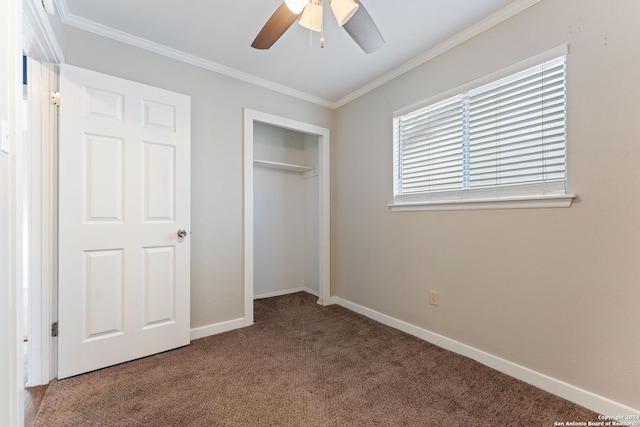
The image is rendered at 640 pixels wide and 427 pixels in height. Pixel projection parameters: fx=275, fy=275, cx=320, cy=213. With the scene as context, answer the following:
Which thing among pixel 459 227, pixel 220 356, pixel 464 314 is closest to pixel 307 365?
pixel 220 356

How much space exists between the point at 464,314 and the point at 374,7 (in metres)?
2.23

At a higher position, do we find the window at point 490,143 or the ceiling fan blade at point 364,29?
the ceiling fan blade at point 364,29

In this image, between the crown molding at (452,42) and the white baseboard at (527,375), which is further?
the crown molding at (452,42)

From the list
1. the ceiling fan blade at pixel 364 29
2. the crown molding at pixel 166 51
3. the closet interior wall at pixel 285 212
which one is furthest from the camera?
the closet interior wall at pixel 285 212

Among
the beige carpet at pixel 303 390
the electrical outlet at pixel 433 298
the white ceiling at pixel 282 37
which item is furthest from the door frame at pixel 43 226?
the electrical outlet at pixel 433 298

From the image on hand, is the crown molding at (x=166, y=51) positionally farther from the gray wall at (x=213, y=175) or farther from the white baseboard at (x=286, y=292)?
the white baseboard at (x=286, y=292)

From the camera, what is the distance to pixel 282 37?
2.08 meters

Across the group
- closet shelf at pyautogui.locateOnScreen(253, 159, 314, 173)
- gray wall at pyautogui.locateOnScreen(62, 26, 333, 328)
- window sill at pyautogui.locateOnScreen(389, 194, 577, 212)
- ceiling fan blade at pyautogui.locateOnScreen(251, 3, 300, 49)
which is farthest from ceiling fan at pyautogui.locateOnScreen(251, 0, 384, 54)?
closet shelf at pyautogui.locateOnScreen(253, 159, 314, 173)

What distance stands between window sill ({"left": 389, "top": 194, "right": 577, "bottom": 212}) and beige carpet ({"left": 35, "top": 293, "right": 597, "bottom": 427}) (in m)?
1.10

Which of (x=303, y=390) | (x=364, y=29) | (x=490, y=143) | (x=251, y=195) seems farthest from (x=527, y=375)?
(x=251, y=195)

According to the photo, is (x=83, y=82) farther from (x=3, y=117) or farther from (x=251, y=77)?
(x=251, y=77)

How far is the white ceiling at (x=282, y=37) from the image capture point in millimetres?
1786

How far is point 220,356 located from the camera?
2057 millimetres

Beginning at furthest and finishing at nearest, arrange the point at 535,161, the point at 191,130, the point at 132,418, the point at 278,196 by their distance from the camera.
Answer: the point at 278,196
the point at 191,130
the point at 535,161
the point at 132,418
